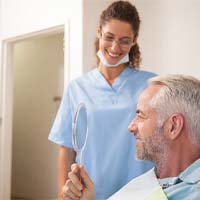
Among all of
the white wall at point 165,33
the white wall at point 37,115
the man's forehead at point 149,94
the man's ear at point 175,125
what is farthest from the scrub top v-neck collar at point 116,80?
the white wall at point 37,115

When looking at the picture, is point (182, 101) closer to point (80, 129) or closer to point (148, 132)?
point (148, 132)

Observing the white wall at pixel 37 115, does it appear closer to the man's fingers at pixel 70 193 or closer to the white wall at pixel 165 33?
the white wall at pixel 165 33

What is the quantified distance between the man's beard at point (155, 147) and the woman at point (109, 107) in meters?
0.21

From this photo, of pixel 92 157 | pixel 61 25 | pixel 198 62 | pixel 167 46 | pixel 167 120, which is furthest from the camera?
pixel 61 25

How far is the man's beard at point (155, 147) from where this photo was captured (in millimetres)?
1051

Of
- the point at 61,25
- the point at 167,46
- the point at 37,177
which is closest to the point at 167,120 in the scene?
the point at 167,46

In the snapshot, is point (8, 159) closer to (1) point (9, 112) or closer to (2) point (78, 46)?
(1) point (9, 112)

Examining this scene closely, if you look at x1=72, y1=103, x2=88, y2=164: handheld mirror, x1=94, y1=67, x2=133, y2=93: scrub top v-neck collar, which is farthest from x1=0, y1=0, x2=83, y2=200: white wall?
x1=72, y1=103, x2=88, y2=164: handheld mirror

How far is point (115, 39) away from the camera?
135 centimetres

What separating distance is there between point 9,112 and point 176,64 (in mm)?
1620

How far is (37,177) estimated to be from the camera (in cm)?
367

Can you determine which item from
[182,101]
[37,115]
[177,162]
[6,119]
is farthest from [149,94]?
[37,115]

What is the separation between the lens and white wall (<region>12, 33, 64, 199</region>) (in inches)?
143

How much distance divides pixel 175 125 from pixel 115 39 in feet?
1.56
